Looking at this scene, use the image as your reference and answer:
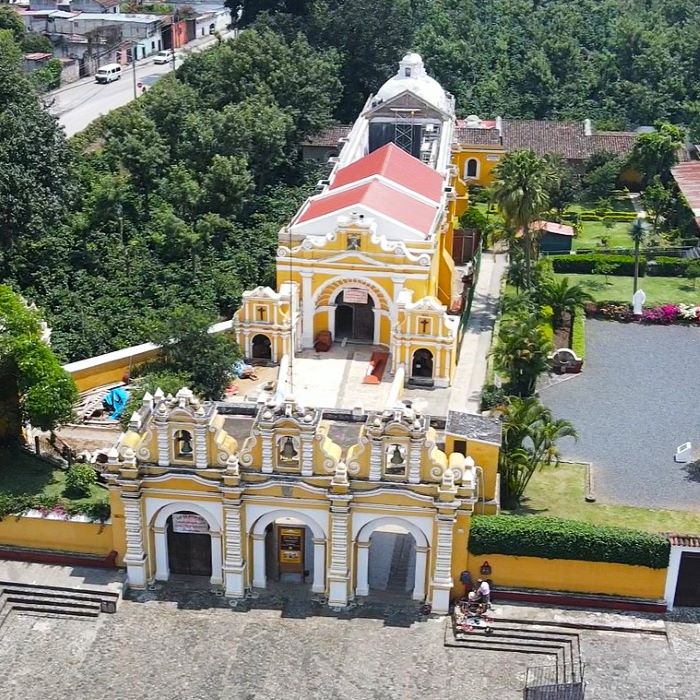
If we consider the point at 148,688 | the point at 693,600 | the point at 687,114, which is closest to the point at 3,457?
the point at 148,688

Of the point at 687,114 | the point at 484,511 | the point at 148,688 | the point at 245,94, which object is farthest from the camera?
the point at 687,114

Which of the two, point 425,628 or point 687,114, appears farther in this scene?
point 687,114

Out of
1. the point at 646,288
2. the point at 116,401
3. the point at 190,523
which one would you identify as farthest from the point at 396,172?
the point at 190,523

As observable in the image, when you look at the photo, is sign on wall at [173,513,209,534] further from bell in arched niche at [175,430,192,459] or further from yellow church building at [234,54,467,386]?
yellow church building at [234,54,467,386]

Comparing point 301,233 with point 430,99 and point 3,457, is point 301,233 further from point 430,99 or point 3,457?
point 430,99

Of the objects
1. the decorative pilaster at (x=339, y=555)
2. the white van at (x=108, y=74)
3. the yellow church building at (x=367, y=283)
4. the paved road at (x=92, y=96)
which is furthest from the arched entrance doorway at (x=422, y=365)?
the white van at (x=108, y=74)

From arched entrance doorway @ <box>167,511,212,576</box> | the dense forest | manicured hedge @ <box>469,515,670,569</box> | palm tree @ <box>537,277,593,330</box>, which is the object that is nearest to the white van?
→ the dense forest
